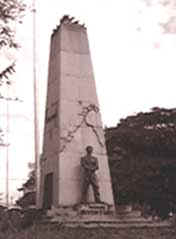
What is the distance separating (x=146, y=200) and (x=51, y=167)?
14681mm

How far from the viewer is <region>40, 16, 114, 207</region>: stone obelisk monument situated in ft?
44.1

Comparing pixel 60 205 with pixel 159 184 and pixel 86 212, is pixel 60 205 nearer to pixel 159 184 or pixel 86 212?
pixel 86 212

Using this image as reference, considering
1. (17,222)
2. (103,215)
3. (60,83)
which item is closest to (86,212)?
(103,215)

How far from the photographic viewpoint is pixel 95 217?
1209 centimetres

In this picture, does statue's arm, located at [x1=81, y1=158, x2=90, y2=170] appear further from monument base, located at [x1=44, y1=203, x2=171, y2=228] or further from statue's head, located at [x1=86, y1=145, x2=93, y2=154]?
monument base, located at [x1=44, y1=203, x2=171, y2=228]

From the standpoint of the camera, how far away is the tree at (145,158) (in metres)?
27.5

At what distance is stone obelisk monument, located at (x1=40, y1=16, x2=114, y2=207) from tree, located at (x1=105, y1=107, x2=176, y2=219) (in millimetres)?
13490

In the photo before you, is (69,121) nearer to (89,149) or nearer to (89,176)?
(89,149)

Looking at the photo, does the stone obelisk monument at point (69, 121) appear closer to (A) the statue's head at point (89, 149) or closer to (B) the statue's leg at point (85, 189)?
(B) the statue's leg at point (85, 189)

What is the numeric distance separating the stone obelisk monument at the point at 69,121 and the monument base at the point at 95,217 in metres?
0.57

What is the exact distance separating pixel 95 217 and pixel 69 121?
3.02m

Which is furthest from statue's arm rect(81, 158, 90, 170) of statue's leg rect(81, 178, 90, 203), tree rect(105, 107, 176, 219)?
tree rect(105, 107, 176, 219)

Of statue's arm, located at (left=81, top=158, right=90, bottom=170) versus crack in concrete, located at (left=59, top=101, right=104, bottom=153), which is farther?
crack in concrete, located at (left=59, top=101, right=104, bottom=153)

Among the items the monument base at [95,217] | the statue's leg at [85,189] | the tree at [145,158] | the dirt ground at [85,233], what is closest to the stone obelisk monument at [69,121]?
the statue's leg at [85,189]
